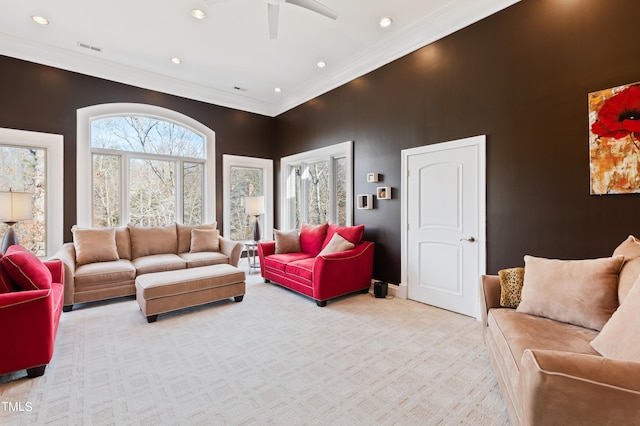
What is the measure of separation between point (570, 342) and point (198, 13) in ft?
14.9

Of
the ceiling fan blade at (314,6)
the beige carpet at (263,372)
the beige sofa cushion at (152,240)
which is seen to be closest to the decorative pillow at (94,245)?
the beige sofa cushion at (152,240)

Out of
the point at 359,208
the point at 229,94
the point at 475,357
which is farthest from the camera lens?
the point at 229,94

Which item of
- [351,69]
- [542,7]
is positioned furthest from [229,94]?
[542,7]

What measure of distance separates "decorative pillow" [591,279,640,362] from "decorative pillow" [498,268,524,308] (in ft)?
2.18

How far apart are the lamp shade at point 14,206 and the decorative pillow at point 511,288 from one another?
5287 millimetres

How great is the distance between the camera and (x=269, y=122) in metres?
6.60

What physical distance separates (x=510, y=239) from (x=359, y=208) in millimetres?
2135

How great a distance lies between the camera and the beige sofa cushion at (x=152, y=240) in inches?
180

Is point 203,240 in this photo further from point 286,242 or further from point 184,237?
point 286,242

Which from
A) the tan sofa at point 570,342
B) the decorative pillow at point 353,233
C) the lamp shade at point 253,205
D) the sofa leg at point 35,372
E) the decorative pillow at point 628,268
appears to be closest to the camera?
the tan sofa at point 570,342

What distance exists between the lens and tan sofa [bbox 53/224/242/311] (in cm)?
369

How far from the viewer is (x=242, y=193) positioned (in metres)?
6.28

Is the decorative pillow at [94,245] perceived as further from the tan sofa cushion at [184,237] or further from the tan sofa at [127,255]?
the tan sofa cushion at [184,237]

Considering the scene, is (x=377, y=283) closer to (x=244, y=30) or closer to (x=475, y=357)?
(x=475, y=357)
